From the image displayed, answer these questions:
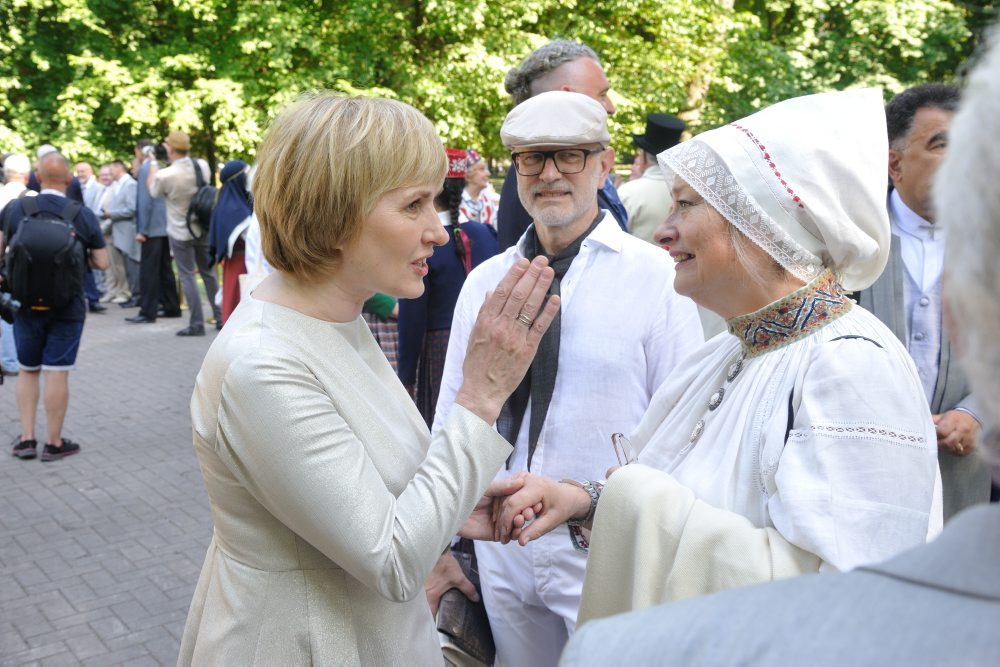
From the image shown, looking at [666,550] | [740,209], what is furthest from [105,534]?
[740,209]

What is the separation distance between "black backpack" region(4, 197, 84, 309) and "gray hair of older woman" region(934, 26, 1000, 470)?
661cm

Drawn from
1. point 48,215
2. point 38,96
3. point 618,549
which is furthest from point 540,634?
point 38,96

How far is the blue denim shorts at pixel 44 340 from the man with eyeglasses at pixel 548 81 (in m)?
3.98

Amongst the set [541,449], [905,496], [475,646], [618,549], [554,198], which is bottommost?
[475,646]

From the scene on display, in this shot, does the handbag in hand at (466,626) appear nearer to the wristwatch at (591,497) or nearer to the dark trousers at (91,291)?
the wristwatch at (591,497)

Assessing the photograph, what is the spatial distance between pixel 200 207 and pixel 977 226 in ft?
36.1

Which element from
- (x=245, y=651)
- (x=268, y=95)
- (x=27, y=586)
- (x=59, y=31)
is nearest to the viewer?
(x=245, y=651)

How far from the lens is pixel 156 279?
12305 mm

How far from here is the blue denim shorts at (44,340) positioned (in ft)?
21.1

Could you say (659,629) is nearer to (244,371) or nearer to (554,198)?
(244,371)

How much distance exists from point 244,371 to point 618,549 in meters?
0.75

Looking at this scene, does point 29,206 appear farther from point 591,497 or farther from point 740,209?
point 740,209

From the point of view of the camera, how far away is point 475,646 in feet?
8.68

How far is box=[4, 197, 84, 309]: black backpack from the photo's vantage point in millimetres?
6281
